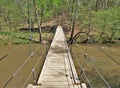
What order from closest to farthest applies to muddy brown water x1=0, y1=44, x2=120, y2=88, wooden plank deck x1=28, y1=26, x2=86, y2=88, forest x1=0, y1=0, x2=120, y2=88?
wooden plank deck x1=28, y1=26, x2=86, y2=88, muddy brown water x1=0, y1=44, x2=120, y2=88, forest x1=0, y1=0, x2=120, y2=88

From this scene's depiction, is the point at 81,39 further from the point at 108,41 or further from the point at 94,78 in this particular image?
the point at 94,78

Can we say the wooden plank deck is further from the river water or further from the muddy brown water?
the muddy brown water

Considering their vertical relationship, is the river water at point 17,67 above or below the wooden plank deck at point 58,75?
below

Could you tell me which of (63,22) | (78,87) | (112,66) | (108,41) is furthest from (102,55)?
(63,22)

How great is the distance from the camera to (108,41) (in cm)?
1441

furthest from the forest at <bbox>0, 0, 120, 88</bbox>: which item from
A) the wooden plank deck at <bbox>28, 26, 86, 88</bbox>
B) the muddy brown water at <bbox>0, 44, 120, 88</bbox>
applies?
the wooden plank deck at <bbox>28, 26, 86, 88</bbox>

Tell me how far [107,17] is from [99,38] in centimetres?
151

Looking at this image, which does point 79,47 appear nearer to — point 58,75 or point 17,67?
point 17,67

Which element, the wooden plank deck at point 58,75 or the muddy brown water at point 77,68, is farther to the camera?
the muddy brown water at point 77,68

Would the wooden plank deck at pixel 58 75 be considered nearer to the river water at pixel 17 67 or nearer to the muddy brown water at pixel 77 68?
the river water at pixel 17 67

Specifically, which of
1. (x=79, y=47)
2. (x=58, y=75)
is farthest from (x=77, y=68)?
(x=79, y=47)

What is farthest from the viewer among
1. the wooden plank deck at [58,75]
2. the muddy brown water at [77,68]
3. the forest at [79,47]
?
the forest at [79,47]

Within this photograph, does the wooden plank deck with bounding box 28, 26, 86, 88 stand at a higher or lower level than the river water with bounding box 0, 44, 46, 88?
higher

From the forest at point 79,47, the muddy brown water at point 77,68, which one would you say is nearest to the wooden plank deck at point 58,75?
the forest at point 79,47
